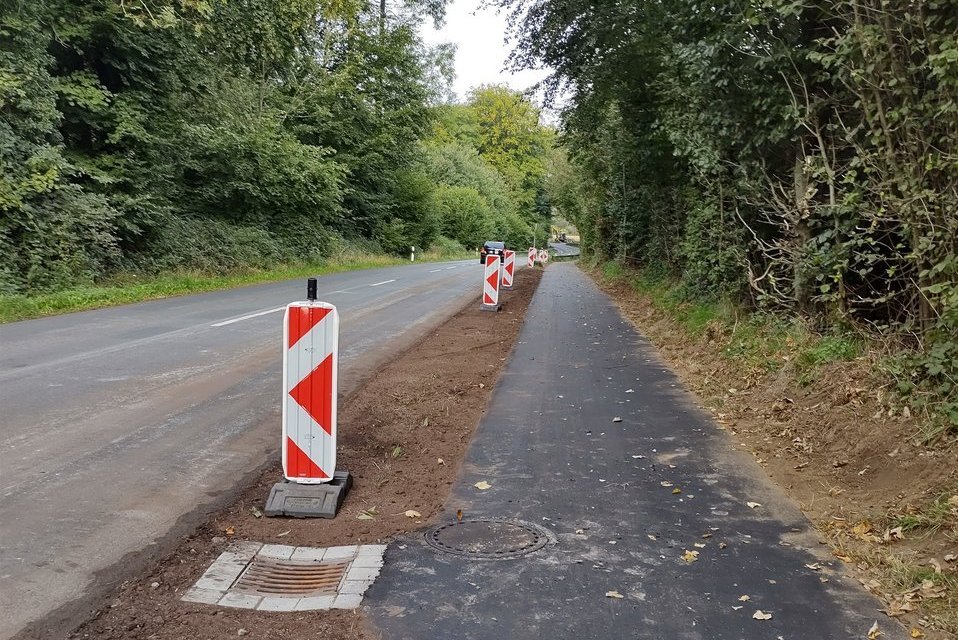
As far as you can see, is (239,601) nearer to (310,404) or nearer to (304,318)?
(310,404)

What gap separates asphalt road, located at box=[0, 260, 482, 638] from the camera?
3896mm

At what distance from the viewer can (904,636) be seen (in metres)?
3.25

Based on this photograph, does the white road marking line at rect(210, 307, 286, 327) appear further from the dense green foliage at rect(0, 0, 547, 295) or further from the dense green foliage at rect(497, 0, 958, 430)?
the dense green foliage at rect(497, 0, 958, 430)

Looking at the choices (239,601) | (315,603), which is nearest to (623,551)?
(315,603)

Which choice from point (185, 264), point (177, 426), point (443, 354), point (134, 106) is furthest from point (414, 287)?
point (177, 426)

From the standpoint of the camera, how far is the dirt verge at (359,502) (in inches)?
127

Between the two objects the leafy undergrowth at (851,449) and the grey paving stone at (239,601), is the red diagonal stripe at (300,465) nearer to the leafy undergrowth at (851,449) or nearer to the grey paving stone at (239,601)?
the grey paving stone at (239,601)

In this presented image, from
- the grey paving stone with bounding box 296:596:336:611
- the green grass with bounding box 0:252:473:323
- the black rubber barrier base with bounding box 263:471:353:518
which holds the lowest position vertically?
the grey paving stone with bounding box 296:596:336:611

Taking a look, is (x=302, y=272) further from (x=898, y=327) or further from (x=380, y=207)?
(x=898, y=327)

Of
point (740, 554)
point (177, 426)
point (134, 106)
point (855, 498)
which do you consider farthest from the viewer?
point (134, 106)

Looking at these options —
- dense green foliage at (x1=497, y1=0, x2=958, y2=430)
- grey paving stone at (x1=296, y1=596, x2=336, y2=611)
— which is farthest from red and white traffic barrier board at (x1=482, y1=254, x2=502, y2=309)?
grey paving stone at (x1=296, y1=596, x2=336, y2=611)

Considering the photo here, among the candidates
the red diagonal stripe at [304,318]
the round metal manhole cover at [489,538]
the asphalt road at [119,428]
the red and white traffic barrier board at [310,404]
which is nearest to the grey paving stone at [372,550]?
the round metal manhole cover at [489,538]

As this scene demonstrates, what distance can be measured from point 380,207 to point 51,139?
2790cm

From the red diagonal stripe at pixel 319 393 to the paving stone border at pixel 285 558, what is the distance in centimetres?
91
